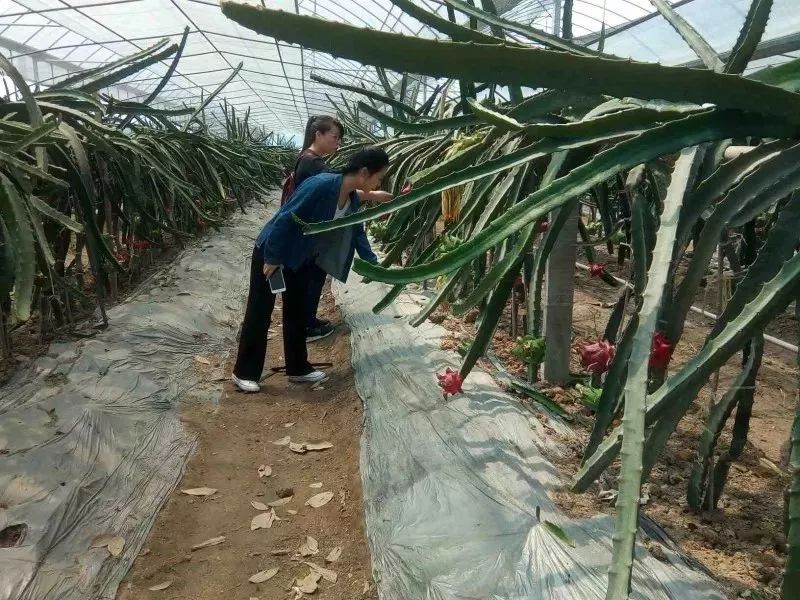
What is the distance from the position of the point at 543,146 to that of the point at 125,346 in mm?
2314

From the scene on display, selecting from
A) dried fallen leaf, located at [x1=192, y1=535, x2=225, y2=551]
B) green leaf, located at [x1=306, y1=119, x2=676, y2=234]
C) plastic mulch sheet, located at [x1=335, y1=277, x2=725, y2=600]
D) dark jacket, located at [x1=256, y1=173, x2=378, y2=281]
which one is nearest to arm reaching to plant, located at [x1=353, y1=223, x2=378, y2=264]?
dark jacket, located at [x1=256, y1=173, x2=378, y2=281]

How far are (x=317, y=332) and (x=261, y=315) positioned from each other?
0.88 meters

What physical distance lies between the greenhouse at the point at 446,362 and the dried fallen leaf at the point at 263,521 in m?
0.01

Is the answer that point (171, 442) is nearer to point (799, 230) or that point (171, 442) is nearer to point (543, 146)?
point (543, 146)

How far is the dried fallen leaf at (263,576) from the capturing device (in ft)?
5.17

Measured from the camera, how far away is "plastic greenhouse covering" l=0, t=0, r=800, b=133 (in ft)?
17.5

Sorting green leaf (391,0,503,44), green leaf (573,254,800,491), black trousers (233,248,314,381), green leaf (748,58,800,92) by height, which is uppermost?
green leaf (391,0,503,44)

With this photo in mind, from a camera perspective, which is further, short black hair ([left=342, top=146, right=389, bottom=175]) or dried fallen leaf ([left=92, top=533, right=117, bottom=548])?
short black hair ([left=342, top=146, right=389, bottom=175])

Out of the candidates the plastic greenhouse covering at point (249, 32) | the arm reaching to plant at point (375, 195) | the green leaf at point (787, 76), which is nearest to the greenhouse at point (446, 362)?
the green leaf at point (787, 76)

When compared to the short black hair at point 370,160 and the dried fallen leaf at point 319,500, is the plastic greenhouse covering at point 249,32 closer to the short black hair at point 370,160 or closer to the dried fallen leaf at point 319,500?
the short black hair at point 370,160

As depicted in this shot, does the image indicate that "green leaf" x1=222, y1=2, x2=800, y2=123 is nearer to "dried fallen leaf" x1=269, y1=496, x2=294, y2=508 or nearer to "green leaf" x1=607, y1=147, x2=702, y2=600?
"green leaf" x1=607, y1=147, x2=702, y2=600

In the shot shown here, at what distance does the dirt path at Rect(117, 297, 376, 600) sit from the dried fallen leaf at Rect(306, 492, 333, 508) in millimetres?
14

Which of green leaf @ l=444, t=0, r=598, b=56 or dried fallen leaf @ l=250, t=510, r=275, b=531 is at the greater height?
green leaf @ l=444, t=0, r=598, b=56

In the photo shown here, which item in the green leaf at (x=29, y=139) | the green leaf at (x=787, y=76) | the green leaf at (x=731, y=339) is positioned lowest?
the green leaf at (x=731, y=339)
